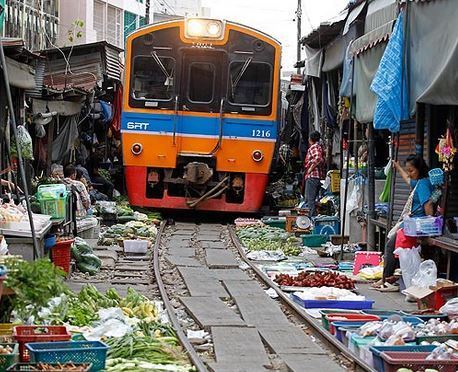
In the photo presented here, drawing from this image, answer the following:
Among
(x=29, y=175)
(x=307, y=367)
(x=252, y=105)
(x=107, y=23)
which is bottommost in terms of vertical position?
(x=307, y=367)

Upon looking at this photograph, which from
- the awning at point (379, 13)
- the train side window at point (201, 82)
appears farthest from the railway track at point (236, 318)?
the train side window at point (201, 82)

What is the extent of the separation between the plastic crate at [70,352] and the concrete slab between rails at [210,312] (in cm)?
274

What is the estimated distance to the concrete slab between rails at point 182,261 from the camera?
1372 centimetres

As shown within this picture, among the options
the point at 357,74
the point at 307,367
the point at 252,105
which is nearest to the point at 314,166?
the point at 252,105

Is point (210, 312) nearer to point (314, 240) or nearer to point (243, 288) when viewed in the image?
point (243, 288)

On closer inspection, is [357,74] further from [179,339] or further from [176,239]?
[179,339]

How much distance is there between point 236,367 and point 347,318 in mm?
1856

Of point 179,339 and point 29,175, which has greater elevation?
point 29,175

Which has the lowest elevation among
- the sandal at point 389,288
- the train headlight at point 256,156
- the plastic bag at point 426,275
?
the sandal at point 389,288

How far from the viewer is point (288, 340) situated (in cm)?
850

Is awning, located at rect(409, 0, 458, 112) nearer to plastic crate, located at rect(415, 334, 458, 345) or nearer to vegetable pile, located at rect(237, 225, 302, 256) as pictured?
plastic crate, located at rect(415, 334, 458, 345)

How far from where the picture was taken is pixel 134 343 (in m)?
7.48

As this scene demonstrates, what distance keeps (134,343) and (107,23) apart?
90.6ft

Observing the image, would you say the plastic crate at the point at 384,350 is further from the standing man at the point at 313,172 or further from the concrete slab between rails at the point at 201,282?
the standing man at the point at 313,172
